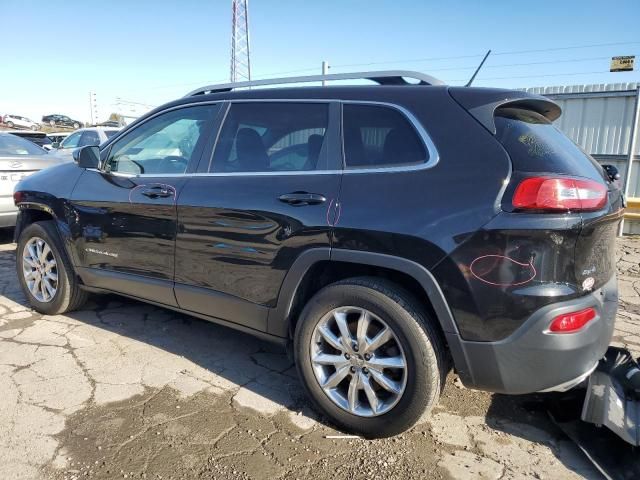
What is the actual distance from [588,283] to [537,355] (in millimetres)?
416

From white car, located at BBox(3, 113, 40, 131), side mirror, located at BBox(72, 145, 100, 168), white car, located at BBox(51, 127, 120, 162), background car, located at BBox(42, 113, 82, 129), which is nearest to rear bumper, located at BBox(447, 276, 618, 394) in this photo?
side mirror, located at BBox(72, 145, 100, 168)

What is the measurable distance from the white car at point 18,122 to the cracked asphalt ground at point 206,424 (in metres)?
41.9

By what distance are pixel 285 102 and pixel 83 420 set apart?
2.15 meters

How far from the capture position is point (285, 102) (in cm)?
303

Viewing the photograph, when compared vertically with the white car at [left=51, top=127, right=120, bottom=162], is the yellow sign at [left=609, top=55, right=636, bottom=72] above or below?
above

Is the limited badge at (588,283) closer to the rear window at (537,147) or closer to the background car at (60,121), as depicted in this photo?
the rear window at (537,147)

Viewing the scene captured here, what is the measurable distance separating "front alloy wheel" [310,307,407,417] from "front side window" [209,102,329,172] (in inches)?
34.0

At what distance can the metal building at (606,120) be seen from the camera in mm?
8891

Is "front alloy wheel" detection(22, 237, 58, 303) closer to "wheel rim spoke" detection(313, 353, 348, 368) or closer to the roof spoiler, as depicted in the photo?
"wheel rim spoke" detection(313, 353, 348, 368)

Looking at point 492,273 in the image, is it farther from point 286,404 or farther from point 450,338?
point 286,404

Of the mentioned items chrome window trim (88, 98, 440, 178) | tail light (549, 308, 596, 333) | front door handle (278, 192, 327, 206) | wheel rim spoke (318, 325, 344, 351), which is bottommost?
wheel rim spoke (318, 325, 344, 351)

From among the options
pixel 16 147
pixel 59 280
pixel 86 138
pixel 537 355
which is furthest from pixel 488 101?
pixel 86 138

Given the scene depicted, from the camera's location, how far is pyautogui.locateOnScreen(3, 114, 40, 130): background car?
39.0m

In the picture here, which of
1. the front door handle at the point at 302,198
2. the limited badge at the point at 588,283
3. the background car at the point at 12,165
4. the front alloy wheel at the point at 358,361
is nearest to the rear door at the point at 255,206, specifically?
the front door handle at the point at 302,198
